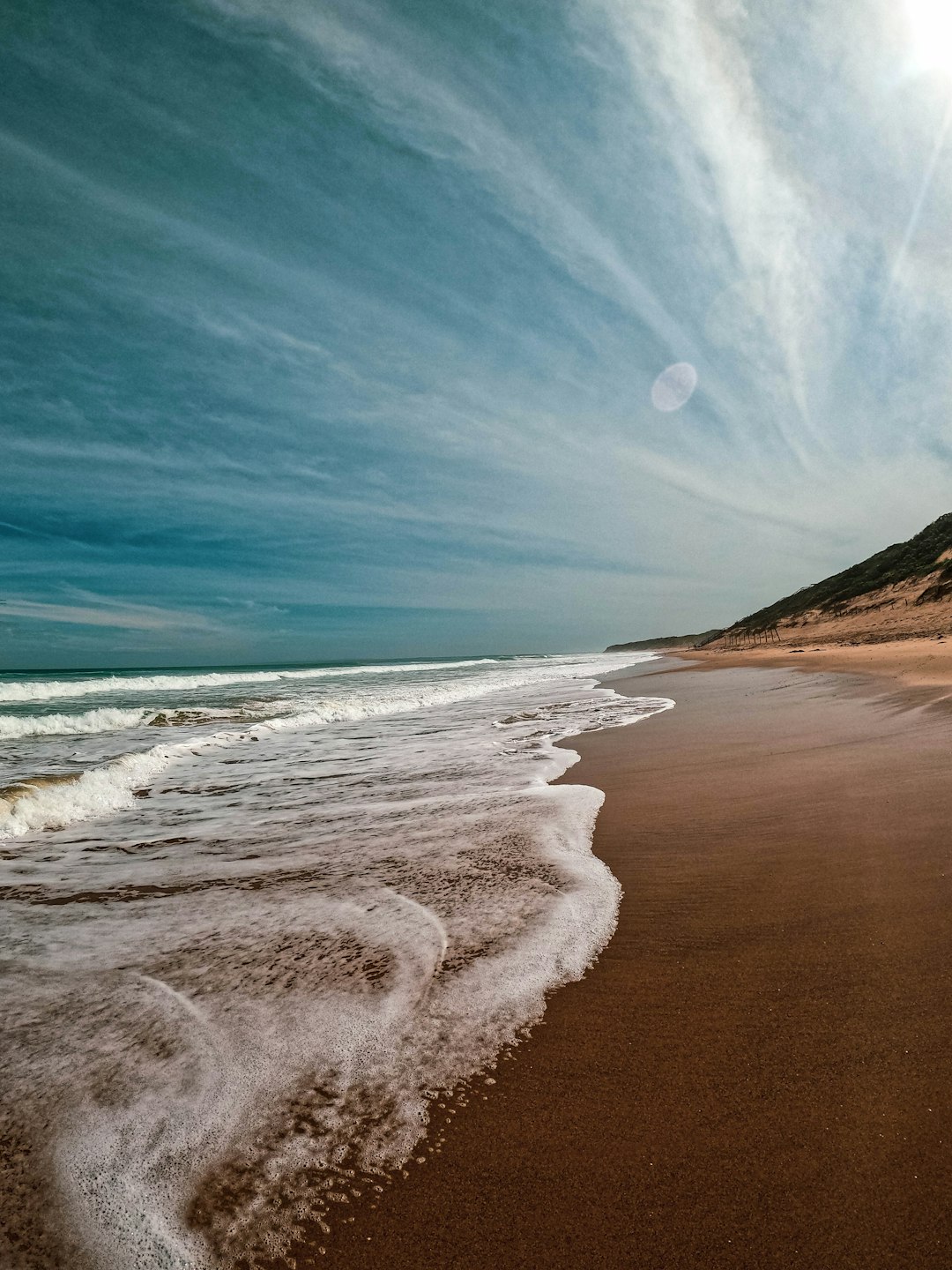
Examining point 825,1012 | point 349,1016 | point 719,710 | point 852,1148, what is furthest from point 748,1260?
point 719,710

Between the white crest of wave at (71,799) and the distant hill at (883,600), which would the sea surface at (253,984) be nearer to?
the white crest of wave at (71,799)

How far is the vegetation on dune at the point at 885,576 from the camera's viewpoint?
133ft

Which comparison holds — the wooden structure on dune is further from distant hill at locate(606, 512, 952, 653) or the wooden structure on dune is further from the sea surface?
the sea surface

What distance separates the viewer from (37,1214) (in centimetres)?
143

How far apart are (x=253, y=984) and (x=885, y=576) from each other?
185 ft

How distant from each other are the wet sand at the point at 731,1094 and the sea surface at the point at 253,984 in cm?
16

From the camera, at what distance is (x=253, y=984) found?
2.44 metres

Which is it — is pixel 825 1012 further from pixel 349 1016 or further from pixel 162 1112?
pixel 162 1112

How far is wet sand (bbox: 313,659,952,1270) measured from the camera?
1301 millimetres

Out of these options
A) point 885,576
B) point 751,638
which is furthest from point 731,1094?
point 751,638

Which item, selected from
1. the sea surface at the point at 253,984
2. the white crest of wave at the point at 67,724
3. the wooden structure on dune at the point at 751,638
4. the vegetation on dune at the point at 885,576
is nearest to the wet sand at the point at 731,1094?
the sea surface at the point at 253,984

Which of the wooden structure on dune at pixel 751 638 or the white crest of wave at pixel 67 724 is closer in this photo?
the white crest of wave at pixel 67 724

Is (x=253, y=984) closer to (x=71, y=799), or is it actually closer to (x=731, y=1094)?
(x=731, y=1094)

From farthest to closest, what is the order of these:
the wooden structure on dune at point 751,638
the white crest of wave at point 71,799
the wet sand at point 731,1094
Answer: the wooden structure on dune at point 751,638
the white crest of wave at point 71,799
the wet sand at point 731,1094
